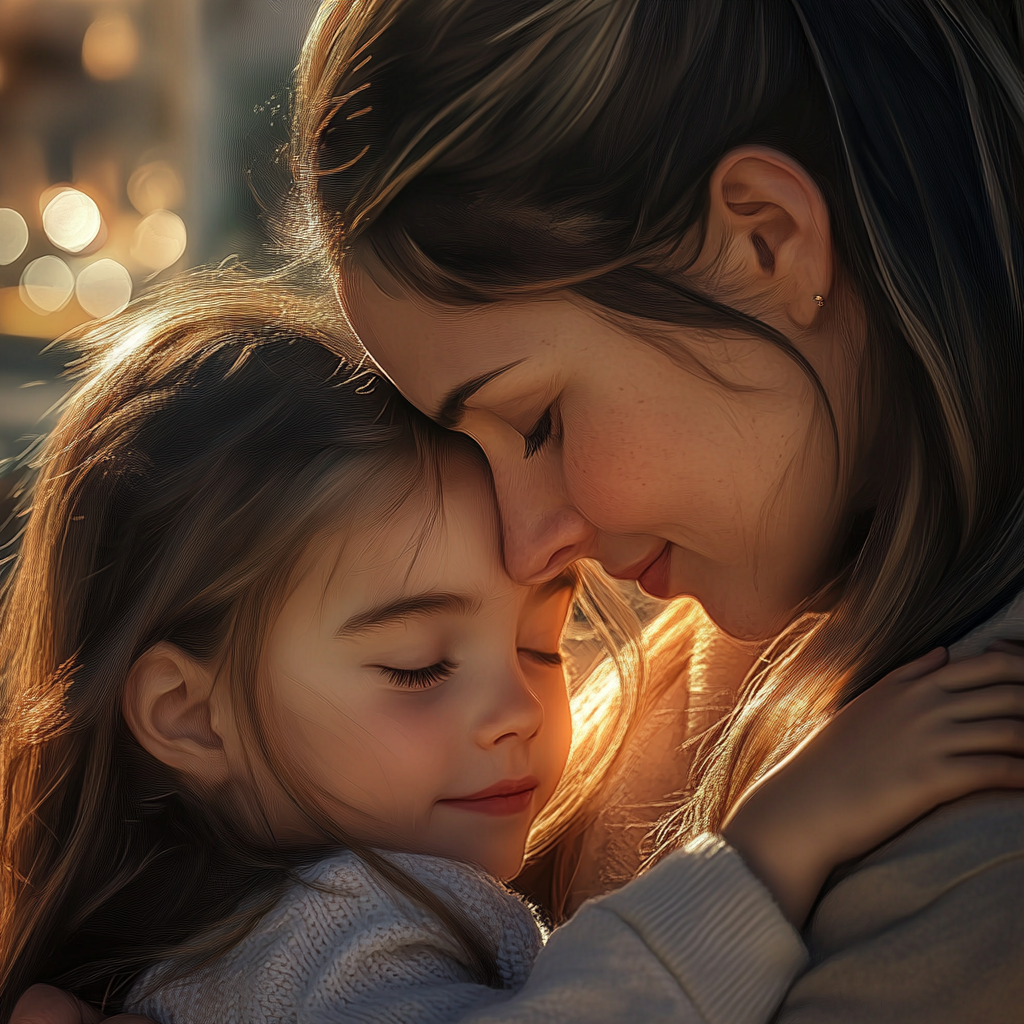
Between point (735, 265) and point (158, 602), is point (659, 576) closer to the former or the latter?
point (735, 265)

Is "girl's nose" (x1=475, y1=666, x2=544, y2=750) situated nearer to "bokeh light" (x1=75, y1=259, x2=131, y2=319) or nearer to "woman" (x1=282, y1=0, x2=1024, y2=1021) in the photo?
"woman" (x1=282, y1=0, x2=1024, y2=1021)

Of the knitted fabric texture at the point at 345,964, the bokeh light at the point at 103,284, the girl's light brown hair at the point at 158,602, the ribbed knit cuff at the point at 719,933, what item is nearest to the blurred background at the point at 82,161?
the bokeh light at the point at 103,284

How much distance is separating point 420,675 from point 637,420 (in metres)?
0.36

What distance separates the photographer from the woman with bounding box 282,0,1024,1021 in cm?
91

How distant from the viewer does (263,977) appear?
3.21ft

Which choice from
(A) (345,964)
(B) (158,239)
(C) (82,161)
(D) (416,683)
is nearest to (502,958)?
(A) (345,964)

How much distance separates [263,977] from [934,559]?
26.4 inches

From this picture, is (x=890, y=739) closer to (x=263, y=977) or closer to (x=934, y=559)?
(x=934, y=559)

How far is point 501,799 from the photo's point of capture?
1.23 metres

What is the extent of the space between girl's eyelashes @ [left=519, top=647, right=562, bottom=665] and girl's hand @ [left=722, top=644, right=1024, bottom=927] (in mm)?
454

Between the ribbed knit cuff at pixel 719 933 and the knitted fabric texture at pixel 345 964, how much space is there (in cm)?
18

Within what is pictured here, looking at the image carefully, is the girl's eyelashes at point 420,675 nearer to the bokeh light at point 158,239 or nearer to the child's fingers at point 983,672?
the child's fingers at point 983,672

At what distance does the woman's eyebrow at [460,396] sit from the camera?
3.33 feet

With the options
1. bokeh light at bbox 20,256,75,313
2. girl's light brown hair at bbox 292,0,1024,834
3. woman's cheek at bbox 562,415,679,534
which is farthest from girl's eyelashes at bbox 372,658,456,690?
bokeh light at bbox 20,256,75,313
